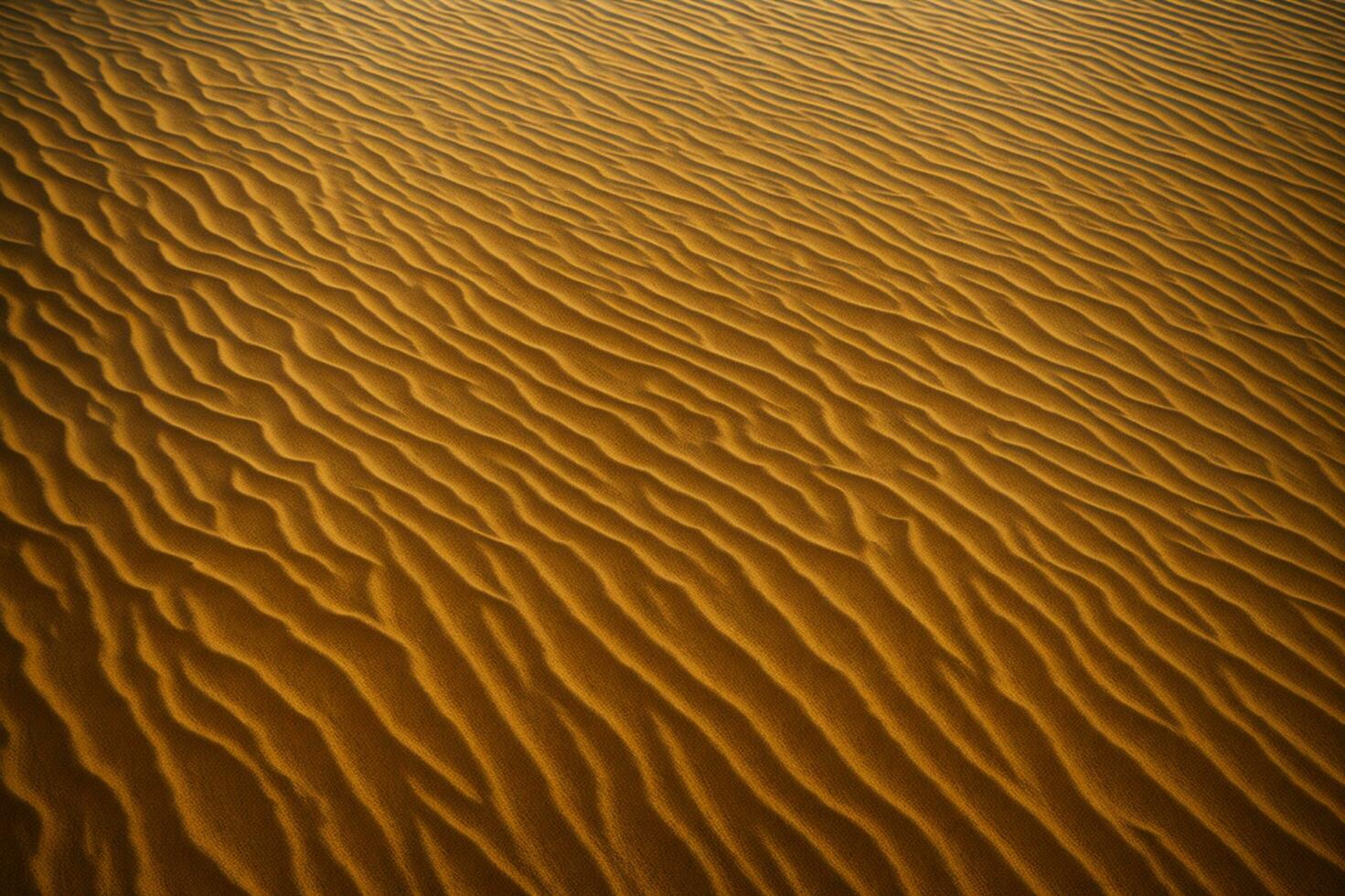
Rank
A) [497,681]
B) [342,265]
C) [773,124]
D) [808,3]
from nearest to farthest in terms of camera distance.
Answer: [497,681] → [342,265] → [773,124] → [808,3]

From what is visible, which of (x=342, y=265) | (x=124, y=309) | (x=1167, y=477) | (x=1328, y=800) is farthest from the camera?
(x=342, y=265)

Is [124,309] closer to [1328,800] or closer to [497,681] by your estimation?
[497,681]

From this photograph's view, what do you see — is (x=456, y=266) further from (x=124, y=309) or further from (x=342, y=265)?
(x=124, y=309)

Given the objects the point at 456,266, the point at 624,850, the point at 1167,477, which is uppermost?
the point at 456,266

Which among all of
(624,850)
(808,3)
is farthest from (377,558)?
(808,3)

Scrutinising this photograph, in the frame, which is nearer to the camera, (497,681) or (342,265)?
(497,681)

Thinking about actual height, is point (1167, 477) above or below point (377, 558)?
below
